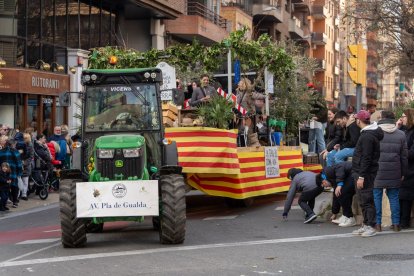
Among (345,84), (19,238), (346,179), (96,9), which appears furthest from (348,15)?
(345,84)

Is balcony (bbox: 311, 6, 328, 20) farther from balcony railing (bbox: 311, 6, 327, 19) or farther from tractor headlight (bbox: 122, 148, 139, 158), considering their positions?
tractor headlight (bbox: 122, 148, 139, 158)

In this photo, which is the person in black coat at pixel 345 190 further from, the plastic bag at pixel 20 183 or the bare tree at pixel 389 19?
the bare tree at pixel 389 19

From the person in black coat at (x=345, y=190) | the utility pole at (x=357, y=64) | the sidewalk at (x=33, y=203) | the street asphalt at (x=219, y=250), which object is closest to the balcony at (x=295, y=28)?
the sidewalk at (x=33, y=203)

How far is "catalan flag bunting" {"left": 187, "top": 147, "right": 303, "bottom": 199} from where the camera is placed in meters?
15.9

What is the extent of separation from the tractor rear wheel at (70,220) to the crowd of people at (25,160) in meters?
6.53

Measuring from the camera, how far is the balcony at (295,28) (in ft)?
221

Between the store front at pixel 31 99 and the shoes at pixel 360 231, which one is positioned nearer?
the shoes at pixel 360 231

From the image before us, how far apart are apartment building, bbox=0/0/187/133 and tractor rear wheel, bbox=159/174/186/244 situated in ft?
48.9

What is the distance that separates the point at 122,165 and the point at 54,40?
18.3 m

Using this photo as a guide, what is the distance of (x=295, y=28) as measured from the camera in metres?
68.7

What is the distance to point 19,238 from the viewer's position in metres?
14.2

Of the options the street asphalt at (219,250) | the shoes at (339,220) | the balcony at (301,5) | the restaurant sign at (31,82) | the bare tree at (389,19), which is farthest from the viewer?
the balcony at (301,5)

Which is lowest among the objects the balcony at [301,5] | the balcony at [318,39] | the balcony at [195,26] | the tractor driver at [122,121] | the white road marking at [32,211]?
the white road marking at [32,211]

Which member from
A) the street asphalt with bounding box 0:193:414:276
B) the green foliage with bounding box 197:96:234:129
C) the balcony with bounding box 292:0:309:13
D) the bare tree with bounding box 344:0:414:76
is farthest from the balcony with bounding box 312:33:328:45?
the street asphalt with bounding box 0:193:414:276
